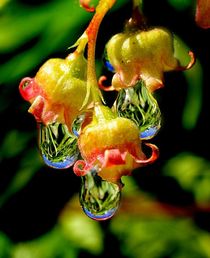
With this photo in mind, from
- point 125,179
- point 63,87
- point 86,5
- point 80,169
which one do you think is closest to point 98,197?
point 80,169

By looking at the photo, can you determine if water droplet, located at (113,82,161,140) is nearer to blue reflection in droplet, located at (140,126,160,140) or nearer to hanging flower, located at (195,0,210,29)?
blue reflection in droplet, located at (140,126,160,140)

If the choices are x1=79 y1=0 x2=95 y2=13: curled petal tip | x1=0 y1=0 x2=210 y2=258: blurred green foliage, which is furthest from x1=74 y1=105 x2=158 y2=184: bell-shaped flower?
x1=0 y1=0 x2=210 y2=258: blurred green foliage

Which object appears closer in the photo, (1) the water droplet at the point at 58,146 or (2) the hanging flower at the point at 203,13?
(2) the hanging flower at the point at 203,13

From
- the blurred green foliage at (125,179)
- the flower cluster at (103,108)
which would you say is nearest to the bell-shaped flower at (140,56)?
the flower cluster at (103,108)

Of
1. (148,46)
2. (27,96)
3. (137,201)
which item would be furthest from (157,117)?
(137,201)

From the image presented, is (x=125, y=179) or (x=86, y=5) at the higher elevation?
(x=86, y=5)

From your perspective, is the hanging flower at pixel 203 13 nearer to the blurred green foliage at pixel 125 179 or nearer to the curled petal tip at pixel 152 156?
the curled petal tip at pixel 152 156

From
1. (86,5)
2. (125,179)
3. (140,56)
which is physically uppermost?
(86,5)

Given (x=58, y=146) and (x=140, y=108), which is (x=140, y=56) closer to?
(x=140, y=108)
